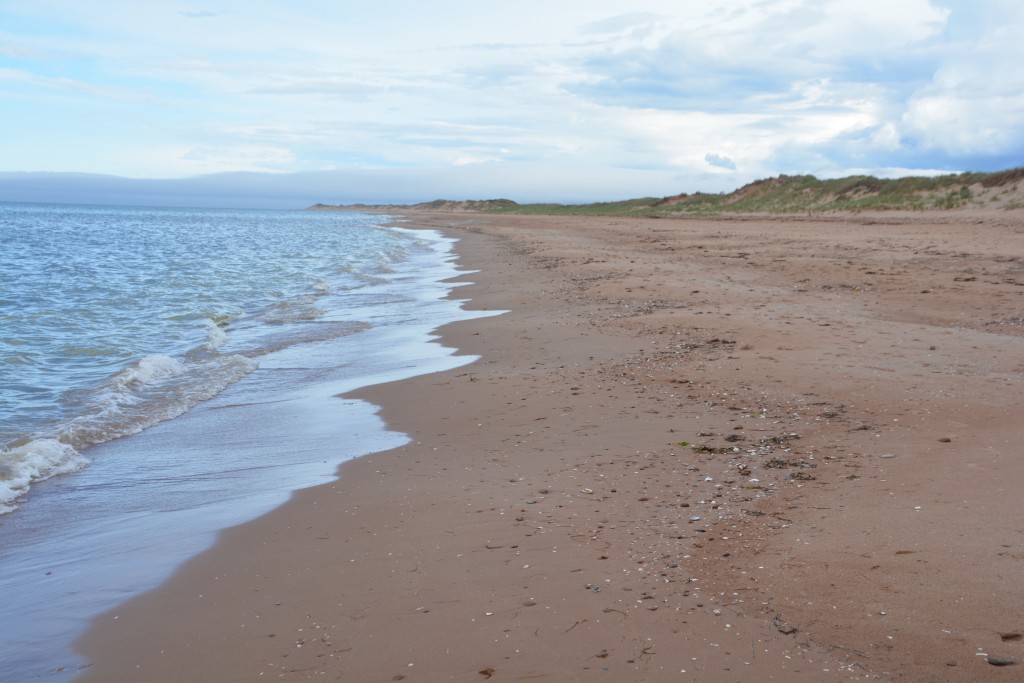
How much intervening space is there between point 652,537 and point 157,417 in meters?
6.00

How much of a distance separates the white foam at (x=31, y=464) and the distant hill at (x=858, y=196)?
29.0 metres

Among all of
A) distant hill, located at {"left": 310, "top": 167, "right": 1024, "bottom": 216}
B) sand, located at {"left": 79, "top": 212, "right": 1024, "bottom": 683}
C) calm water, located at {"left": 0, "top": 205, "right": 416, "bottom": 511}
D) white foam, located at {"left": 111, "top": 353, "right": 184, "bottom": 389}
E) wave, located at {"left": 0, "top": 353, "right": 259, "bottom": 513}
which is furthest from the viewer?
distant hill, located at {"left": 310, "top": 167, "right": 1024, "bottom": 216}

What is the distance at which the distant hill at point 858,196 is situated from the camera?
1174 inches

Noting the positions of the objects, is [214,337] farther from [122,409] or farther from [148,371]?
[122,409]

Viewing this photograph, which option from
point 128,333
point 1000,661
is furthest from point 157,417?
point 1000,661

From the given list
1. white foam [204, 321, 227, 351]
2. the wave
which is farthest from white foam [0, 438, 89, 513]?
white foam [204, 321, 227, 351]

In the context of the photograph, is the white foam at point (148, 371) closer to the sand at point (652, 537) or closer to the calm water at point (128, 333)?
the calm water at point (128, 333)

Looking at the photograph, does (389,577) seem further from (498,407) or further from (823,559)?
(498,407)

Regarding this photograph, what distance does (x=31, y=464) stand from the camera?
649 centimetres

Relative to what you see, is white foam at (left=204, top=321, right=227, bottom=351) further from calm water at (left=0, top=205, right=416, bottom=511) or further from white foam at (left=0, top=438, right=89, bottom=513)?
white foam at (left=0, top=438, right=89, bottom=513)

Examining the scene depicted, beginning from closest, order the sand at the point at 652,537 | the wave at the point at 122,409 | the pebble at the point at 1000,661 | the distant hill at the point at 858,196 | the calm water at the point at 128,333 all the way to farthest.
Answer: the pebble at the point at 1000,661, the sand at the point at 652,537, the wave at the point at 122,409, the calm water at the point at 128,333, the distant hill at the point at 858,196

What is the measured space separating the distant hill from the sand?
80.0 ft

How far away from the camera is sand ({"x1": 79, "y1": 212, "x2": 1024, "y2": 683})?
315 cm

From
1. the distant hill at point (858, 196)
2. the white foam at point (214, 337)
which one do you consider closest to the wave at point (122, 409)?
the white foam at point (214, 337)
